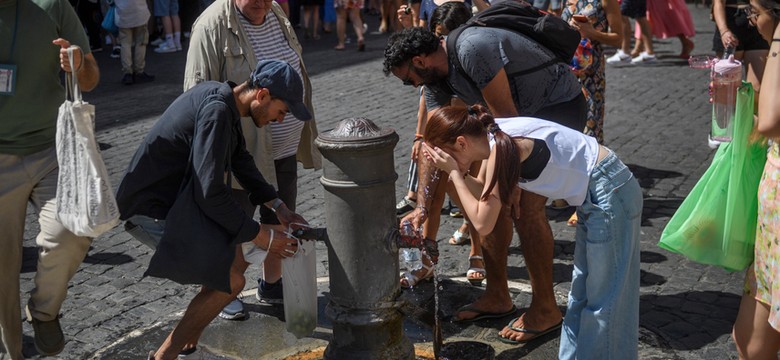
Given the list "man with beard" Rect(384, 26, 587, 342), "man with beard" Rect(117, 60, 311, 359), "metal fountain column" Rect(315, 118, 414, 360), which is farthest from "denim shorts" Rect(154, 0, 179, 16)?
"metal fountain column" Rect(315, 118, 414, 360)

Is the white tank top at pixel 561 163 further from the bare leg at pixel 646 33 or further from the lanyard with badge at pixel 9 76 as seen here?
the bare leg at pixel 646 33

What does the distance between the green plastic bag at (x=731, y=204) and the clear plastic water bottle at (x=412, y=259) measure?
1.70 metres

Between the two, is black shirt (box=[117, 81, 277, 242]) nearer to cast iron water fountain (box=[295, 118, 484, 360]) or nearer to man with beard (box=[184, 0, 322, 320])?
cast iron water fountain (box=[295, 118, 484, 360])

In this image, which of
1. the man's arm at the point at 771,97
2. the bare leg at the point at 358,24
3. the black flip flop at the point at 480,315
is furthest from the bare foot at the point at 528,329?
the bare leg at the point at 358,24

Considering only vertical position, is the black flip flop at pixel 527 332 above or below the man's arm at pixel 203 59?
below

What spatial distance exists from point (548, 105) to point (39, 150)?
2.39 m

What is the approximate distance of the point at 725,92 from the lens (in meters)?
3.95

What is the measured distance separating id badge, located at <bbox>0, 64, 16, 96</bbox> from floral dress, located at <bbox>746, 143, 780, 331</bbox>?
119 inches

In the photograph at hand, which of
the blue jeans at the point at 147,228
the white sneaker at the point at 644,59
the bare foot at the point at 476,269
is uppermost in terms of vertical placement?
the blue jeans at the point at 147,228

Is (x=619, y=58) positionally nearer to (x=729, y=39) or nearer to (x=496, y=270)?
(x=729, y=39)

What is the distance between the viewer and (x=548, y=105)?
4812mm

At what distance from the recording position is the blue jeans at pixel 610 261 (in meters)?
3.88

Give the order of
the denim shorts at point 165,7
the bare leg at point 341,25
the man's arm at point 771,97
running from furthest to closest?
the bare leg at point 341,25, the denim shorts at point 165,7, the man's arm at point 771,97

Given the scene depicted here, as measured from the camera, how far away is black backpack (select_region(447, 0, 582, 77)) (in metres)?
4.72
